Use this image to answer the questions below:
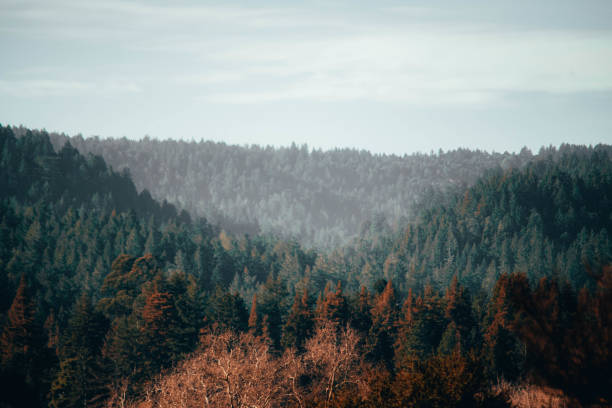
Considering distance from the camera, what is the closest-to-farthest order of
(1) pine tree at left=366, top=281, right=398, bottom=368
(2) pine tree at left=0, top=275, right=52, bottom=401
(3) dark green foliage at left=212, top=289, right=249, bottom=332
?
(2) pine tree at left=0, top=275, right=52, bottom=401 < (3) dark green foliage at left=212, top=289, right=249, bottom=332 < (1) pine tree at left=366, top=281, right=398, bottom=368

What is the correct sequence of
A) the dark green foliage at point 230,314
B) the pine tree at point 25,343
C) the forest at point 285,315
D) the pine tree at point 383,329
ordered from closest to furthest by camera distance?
the forest at point 285,315
the pine tree at point 25,343
the dark green foliage at point 230,314
the pine tree at point 383,329

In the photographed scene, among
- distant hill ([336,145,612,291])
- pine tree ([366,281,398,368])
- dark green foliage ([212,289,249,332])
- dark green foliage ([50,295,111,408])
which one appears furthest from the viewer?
distant hill ([336,145,612,291])

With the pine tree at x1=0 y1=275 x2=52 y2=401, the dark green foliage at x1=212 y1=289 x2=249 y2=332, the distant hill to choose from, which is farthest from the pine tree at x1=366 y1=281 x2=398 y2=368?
the distant hill

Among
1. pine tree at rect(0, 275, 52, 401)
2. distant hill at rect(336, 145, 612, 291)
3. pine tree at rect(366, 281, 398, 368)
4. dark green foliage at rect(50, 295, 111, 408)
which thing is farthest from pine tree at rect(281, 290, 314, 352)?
distant hill at rect(336, 145, 612, 291)

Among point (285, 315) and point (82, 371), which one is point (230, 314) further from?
point (82, 371)

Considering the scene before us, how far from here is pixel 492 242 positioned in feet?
584

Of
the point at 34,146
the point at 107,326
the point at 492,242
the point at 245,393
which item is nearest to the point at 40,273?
the point at 107,326

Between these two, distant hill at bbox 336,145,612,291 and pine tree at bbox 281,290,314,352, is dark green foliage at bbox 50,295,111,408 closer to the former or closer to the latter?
pine tree at bbox 281,290,314,352

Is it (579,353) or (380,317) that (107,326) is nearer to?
(380,317)

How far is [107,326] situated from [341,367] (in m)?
29.0

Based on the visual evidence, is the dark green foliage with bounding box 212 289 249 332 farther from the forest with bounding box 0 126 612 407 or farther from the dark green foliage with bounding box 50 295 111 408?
the dark green foliage with bounding box 50 295 111 408

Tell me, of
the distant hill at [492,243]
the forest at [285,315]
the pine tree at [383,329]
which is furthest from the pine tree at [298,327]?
the distant hill at [492,243]

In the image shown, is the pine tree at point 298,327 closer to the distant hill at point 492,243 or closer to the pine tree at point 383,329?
the pine tree at point 383,329

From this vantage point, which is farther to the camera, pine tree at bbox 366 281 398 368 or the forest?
pine tree at bbox 366 281 398 368
